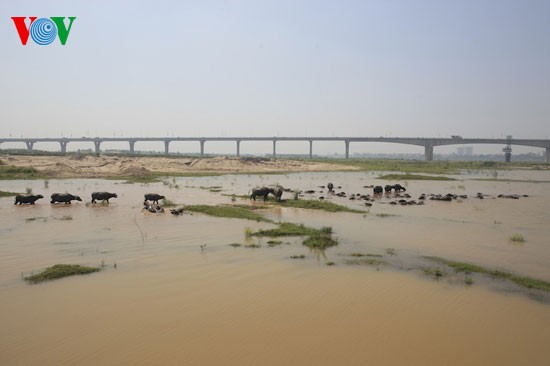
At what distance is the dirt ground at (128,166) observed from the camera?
44.9m

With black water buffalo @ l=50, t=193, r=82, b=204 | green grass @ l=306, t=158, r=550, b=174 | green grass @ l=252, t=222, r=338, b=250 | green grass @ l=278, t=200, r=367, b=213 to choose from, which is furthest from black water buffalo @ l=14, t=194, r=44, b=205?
green grass @ l=306, t=158, r=550, b=174

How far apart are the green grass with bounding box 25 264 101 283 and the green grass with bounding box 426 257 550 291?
880 cm

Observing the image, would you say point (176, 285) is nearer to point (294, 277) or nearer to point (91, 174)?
point (294, 277)

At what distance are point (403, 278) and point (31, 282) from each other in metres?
8.21

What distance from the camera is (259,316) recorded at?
7.08 meters

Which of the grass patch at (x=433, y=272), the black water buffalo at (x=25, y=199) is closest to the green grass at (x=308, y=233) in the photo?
the grass patch at (x=433, y=272)

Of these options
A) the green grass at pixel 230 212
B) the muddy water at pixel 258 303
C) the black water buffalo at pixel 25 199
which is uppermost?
the black water buffalo at pixel 25 199

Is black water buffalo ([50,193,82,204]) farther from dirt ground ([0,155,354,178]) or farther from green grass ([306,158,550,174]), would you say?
green grass ([306,158,550,174])

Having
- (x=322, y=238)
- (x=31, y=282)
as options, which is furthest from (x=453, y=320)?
(x=31, y=282)

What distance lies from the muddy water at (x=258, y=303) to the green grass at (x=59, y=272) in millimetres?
310

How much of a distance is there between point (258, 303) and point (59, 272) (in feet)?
15.7

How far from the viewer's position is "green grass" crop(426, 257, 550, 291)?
8.85 m

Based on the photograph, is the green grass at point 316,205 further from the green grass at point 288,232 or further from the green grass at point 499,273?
the green grass at point 499,273

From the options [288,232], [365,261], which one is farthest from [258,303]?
[288,232]
